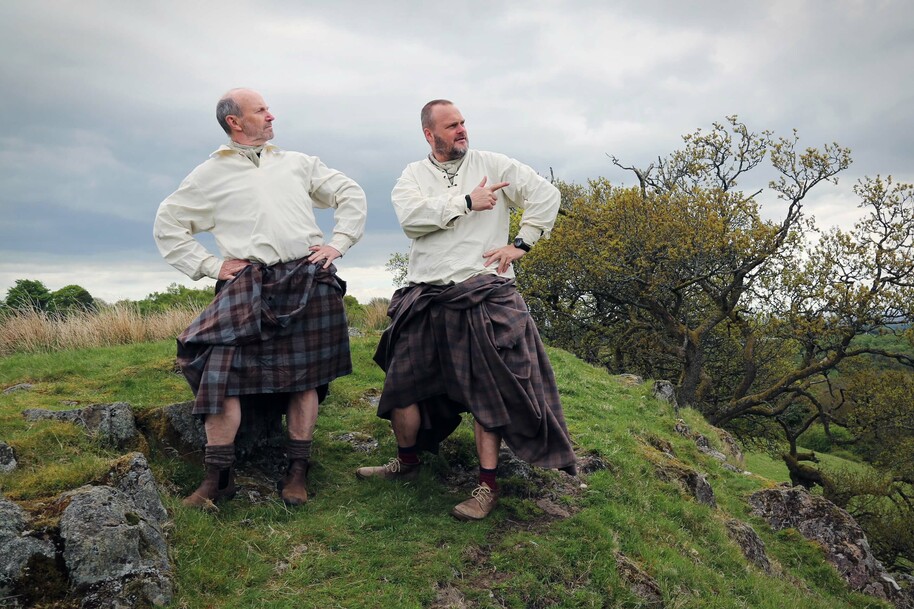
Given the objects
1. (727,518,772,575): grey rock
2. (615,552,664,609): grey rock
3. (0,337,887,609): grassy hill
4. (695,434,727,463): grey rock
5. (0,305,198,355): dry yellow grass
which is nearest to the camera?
(0,337,887,609): grassy hill

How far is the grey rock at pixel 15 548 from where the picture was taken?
3.46m

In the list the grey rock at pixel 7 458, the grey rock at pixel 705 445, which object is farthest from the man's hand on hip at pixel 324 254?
the grey rock at pixel 705 445

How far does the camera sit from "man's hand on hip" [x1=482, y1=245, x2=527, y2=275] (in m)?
5.07

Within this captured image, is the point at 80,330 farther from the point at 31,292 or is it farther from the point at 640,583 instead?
the point at 640,583

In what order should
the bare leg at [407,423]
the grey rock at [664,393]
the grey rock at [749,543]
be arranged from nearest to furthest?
the bare leg at [407,423] < the grey rock at [749,543] < the grey rock at [664,393]

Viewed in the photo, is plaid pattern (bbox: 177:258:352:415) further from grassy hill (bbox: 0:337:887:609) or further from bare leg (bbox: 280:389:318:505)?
grassy hill (bbox: 0:337:887:609)

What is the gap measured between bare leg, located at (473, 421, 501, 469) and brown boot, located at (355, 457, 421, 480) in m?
0.80

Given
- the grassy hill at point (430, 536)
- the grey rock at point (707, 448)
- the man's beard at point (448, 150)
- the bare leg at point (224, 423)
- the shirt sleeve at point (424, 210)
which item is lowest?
the grey rock at point (707, 448)

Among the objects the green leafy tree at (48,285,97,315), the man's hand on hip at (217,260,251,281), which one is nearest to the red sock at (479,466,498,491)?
the man's hand on hip at (217,260,251,281)

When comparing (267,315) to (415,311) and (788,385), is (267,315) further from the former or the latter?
(788,385)

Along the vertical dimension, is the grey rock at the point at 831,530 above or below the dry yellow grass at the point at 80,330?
below

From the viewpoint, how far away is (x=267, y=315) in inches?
192

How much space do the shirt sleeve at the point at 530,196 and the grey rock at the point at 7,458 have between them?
384 centimetres

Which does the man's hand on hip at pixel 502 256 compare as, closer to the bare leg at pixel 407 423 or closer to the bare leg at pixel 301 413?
the bare leg at pixel 407 423
